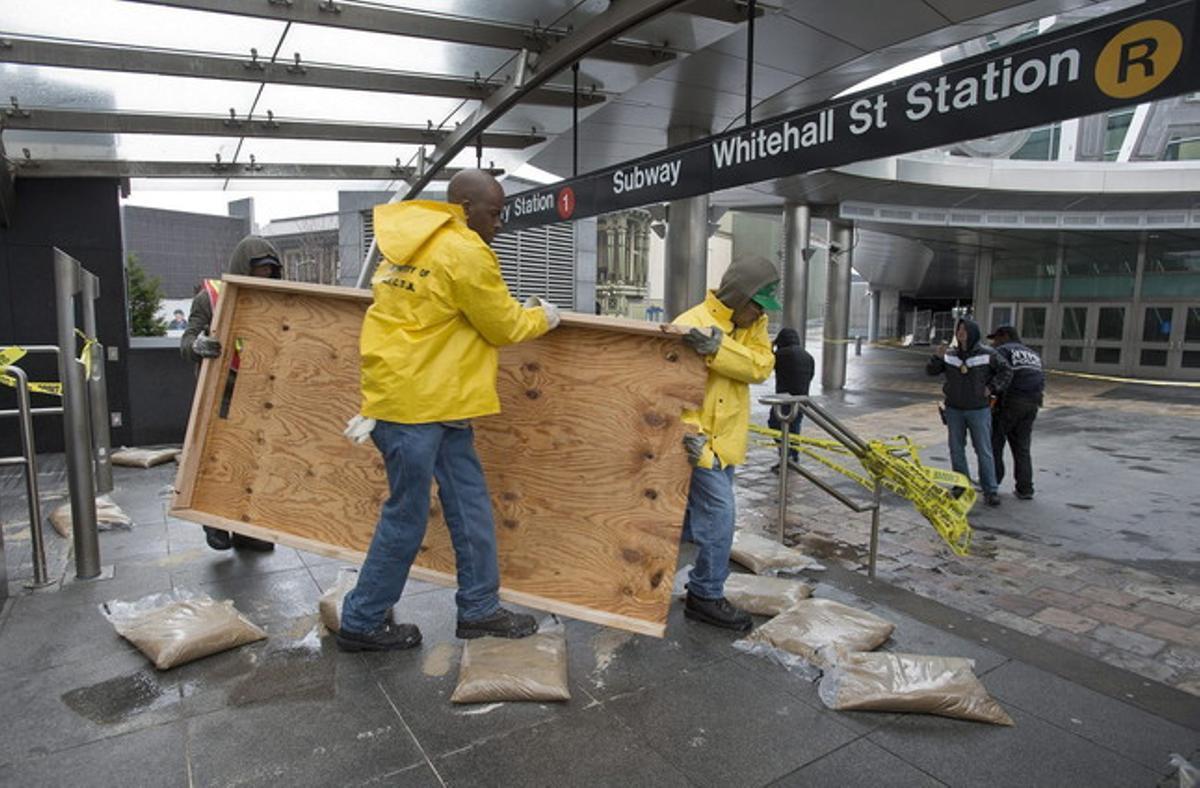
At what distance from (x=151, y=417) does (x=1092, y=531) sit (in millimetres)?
9800

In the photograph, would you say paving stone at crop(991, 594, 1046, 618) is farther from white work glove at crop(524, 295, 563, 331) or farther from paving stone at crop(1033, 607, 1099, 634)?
white work glove at crop(524, 295, 563, 331)

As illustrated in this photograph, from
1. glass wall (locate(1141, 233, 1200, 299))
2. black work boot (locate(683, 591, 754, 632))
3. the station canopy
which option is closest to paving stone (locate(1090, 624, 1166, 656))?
black work boot (locate(683, 591, 754, 632))

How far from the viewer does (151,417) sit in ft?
27.4

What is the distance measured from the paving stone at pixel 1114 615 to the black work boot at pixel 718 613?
250 centimetres

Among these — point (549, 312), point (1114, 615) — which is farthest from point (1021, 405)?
point (549, 312)

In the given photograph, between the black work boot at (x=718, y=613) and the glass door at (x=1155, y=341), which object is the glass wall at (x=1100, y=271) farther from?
the black work boot at (x=718, y=613)

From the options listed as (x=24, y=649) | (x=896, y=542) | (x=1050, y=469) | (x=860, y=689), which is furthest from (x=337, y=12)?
(x=1050, y=469)

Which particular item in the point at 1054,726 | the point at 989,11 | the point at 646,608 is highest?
the point at 989,11

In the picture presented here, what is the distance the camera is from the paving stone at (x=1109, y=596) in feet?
15.1

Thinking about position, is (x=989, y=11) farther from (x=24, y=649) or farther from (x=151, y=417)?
(x=151, y=417)

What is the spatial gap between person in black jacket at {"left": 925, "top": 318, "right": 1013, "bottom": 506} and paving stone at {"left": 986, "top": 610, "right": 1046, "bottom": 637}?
3008 mm

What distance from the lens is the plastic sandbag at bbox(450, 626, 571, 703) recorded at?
2.69 metres

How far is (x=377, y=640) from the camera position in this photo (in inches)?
120

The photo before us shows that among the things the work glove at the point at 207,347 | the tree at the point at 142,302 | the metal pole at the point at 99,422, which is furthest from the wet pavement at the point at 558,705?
the tree at the point at 142,302
